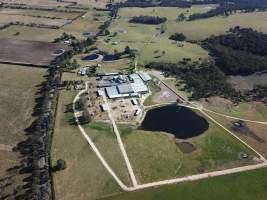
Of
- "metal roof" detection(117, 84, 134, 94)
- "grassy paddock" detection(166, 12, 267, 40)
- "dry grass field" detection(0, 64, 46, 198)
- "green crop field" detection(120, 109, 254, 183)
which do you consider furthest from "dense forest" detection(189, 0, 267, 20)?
"green crop field" detection(120, 109, 254, 183)

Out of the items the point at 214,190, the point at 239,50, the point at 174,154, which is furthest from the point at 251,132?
the point at 239,50

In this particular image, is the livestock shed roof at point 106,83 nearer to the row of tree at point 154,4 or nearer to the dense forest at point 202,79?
the dense forest at point 202,79

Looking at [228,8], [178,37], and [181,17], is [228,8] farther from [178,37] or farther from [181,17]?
[178,37]

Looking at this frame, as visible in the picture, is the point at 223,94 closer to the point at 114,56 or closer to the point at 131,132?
the point at 131,132

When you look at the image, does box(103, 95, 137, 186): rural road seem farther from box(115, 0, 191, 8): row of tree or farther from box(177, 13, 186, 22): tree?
box(115, 0, 191, 8): row of tree

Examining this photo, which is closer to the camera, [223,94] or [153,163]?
[153,163]

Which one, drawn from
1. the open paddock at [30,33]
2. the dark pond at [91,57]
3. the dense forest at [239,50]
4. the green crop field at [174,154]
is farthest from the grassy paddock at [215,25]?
the green crop field at [174,154]

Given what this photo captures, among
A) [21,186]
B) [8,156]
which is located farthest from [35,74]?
[21,186]
